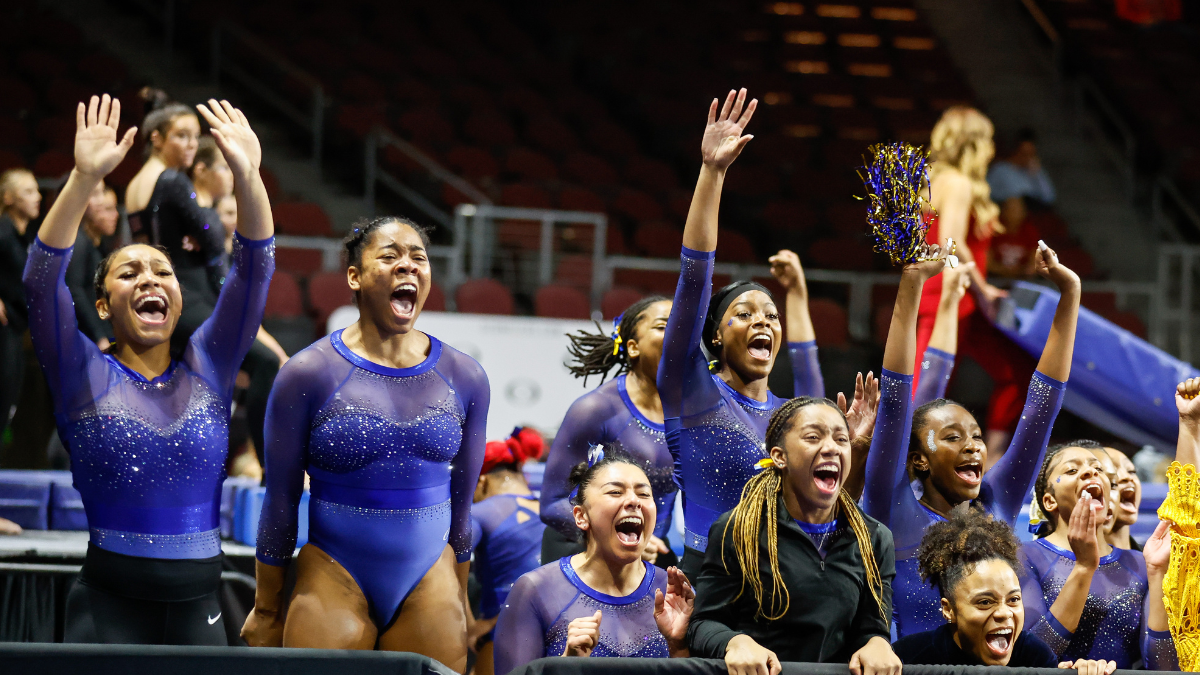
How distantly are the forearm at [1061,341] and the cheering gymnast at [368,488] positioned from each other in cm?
156

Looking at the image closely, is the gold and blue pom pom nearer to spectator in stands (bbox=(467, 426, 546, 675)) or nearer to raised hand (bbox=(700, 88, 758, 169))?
raised hand (bbox=(700, 88, 758, 169))

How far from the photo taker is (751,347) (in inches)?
124

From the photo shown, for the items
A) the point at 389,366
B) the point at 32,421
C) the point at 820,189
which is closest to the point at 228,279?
the point at 389,366

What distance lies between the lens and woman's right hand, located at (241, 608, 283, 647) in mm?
2697

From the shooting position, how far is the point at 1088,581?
2.88 meters

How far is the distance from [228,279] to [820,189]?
736cm

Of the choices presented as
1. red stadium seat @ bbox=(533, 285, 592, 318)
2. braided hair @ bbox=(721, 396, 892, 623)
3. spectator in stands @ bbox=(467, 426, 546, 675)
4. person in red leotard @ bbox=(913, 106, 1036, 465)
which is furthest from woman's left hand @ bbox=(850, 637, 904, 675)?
red stadium seat @ bbox=(533, 285, 592, 318)

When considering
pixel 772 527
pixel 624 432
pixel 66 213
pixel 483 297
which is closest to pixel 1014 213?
pixel 483 297

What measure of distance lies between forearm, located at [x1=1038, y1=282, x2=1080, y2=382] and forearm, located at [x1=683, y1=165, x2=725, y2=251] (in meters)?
0.99

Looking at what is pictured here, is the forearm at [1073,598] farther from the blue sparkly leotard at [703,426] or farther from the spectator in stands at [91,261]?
the spectator in stands at [91,261]

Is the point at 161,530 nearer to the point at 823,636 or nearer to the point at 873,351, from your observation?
the point at 823,636

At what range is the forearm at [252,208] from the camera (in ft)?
8.99

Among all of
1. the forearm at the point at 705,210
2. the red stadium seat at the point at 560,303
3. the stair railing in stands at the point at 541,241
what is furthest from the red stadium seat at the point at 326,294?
the forearm at the point at 705,210

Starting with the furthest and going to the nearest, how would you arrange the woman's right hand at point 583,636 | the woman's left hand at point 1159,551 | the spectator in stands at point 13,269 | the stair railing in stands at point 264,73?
the stair railing in stands at point 264,73, the spectator in stands at point 13,269, the woman's left hand at point 1159,551, the woman's right hand at point 583,636
